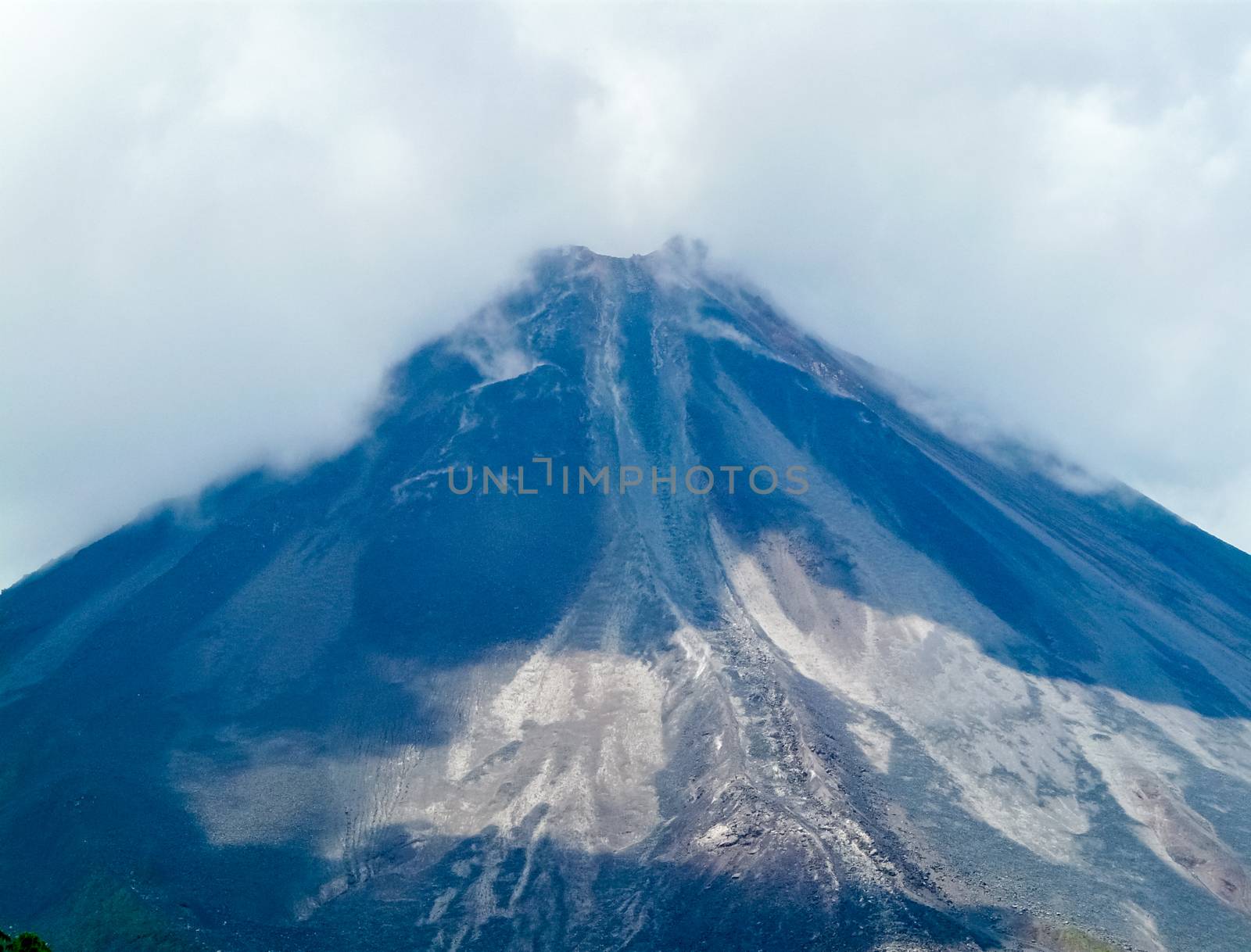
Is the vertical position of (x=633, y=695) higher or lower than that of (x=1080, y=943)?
lower

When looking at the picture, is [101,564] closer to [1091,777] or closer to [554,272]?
[554,272]

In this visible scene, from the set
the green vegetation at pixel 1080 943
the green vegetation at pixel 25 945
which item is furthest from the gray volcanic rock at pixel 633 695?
the green vegetation at pixel 25 945

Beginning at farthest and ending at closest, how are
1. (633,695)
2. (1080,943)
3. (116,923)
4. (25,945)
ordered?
(633,695), (1080,943), (116,923), (25,945)

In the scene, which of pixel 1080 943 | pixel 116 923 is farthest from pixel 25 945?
pixel 1080 943

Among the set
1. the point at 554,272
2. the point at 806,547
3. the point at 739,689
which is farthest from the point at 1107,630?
the point at 554,272

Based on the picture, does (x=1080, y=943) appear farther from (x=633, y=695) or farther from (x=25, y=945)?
(x=25, y=945)

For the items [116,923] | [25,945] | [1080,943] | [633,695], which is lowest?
[116,923]

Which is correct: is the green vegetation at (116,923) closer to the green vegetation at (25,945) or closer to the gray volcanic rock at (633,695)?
the gray volcanic rock at (633,695)

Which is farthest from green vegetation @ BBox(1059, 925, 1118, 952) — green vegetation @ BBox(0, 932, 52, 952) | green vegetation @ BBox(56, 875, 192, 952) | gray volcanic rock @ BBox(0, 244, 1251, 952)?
green vegetation @ BBox(0, 932, 52, 952)

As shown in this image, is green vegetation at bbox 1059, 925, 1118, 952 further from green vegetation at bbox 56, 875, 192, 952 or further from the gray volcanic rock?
green vegetation at bbox 56, 875, 192, 952
